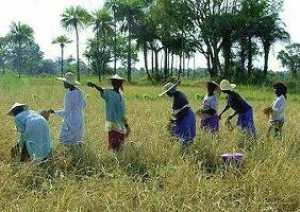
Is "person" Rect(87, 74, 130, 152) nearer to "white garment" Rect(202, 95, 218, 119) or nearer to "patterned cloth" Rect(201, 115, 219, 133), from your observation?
"patterned cloth" Rect(201, 115, 219, 133)

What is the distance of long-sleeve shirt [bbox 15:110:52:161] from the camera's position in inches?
252

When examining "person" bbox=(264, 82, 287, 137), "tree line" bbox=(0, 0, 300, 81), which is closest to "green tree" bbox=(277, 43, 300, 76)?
"tree line" bbox=(0, 0, 300, 81)

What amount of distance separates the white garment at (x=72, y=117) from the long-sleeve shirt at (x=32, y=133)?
3.35ft

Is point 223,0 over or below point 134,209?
over

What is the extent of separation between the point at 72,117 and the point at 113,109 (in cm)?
58

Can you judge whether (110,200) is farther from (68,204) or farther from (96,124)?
(96,124)

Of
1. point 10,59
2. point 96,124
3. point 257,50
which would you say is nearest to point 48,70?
point 10,59

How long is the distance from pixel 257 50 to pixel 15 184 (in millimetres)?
35719

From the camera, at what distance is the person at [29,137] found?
640cm

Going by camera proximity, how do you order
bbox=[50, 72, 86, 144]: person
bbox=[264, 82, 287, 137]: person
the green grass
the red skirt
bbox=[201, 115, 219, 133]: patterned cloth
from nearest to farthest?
1. the green grass
2. bbox=[50, 72, 86, 144]: person
3. the red skirt
4. bbox=[201, 115, 219, 133]: patterned cloth
5. bbox=[264, 82, 287, 137]: person

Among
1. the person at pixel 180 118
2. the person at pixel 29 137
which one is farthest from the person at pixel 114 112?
the person at pixel 29 137

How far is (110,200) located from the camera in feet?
16.0

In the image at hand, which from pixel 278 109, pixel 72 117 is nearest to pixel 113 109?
pixel 72 117

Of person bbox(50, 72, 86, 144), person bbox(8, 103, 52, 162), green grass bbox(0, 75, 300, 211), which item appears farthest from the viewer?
person bbox(50, 72, 86, 144)
